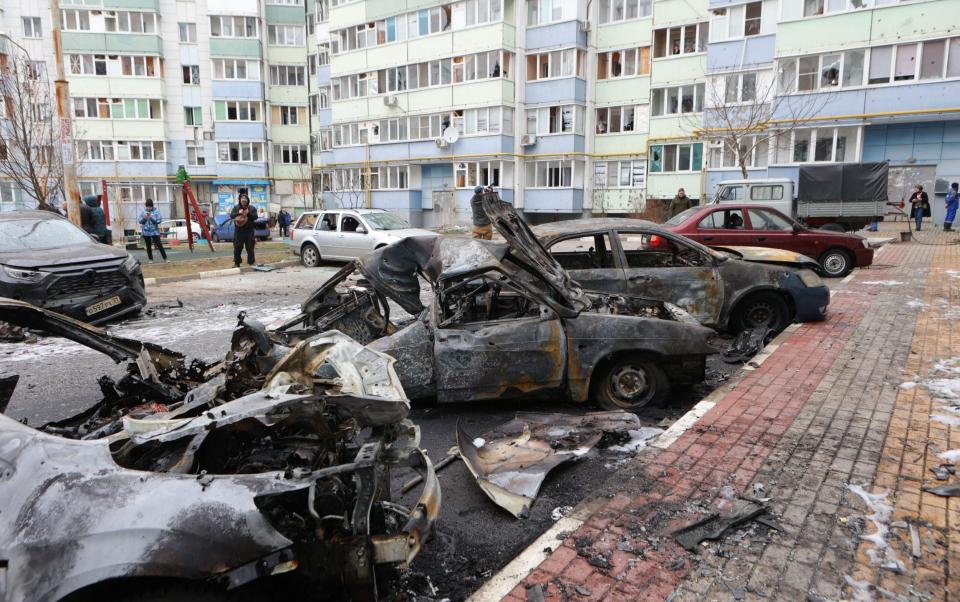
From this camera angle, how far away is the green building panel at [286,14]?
153ft

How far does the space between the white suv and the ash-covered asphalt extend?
521cm

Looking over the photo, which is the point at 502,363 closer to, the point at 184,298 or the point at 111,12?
the point at 184,298

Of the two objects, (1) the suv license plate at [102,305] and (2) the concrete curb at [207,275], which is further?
(2) the concrete curb at [207,275]

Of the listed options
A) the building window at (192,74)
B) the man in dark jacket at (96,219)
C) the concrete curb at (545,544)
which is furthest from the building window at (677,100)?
the building window at (192,74)

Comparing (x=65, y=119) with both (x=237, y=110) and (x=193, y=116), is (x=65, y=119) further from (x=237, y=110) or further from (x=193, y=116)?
(x=193, y=116)

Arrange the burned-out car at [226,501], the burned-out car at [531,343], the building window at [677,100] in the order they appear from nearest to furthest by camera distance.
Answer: the burned-out car at [226,501], the burned-out car at [531,343], the building window at [677,100]

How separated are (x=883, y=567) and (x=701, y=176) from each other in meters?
29.8

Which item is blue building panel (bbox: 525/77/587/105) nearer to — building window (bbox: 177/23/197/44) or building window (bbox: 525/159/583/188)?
building window (bbox: 525/159/583/188)

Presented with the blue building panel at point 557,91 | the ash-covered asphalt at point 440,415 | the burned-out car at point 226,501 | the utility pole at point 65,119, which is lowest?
the ash-covered asphalt at point 440,415

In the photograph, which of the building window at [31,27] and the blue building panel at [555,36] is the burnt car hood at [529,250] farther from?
the building window at [31,27]

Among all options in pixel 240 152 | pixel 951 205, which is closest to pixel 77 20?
pixel 240 152

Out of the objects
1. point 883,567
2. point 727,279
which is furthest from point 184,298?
point 883,567

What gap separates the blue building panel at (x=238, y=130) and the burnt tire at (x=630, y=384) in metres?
47.0

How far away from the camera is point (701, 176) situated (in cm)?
3050
